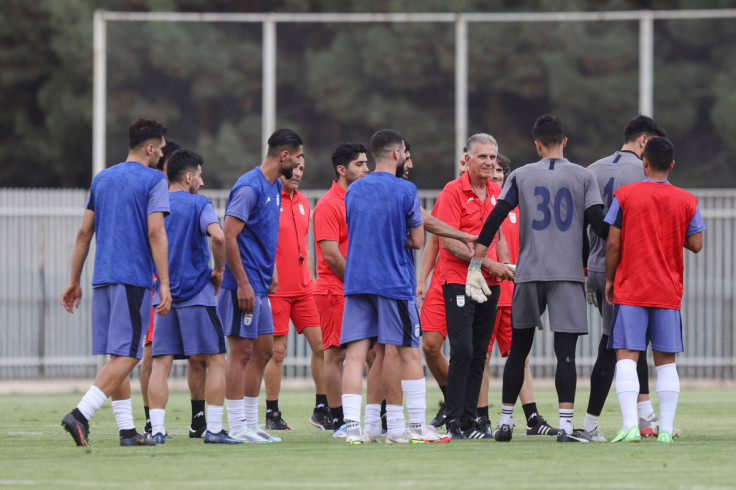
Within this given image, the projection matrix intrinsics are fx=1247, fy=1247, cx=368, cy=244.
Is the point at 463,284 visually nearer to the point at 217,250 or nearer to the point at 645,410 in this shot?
the point at 645,410

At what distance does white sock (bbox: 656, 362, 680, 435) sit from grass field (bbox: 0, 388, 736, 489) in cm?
18

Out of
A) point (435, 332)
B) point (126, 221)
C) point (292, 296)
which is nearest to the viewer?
point (126, 221)

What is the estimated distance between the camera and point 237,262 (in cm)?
935

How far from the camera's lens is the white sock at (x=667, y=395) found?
30.2 ft

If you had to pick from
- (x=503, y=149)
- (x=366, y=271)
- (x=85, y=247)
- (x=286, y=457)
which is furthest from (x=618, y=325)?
(x=503, y=149)

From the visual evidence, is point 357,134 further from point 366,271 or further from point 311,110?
point 366,271

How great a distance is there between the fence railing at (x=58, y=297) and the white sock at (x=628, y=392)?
415 inches

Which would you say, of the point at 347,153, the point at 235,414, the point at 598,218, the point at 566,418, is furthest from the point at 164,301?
the point at 598,218

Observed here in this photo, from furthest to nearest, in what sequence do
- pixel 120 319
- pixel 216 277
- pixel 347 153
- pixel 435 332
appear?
pixel 347 153 < pixel 435 332 < pixel 216 277 < pixel 120 319

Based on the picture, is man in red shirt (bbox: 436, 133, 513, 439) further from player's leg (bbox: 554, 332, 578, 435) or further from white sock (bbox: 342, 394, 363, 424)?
white sock (bbox: 342, 394, 363, 424)

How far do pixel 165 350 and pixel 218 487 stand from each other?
298cm

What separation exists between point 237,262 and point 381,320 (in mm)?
1172

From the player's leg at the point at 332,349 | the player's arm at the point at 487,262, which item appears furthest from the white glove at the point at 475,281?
the player's leg at the point at 332,349

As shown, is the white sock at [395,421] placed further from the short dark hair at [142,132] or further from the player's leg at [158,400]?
the short dark hair at [142,132]
